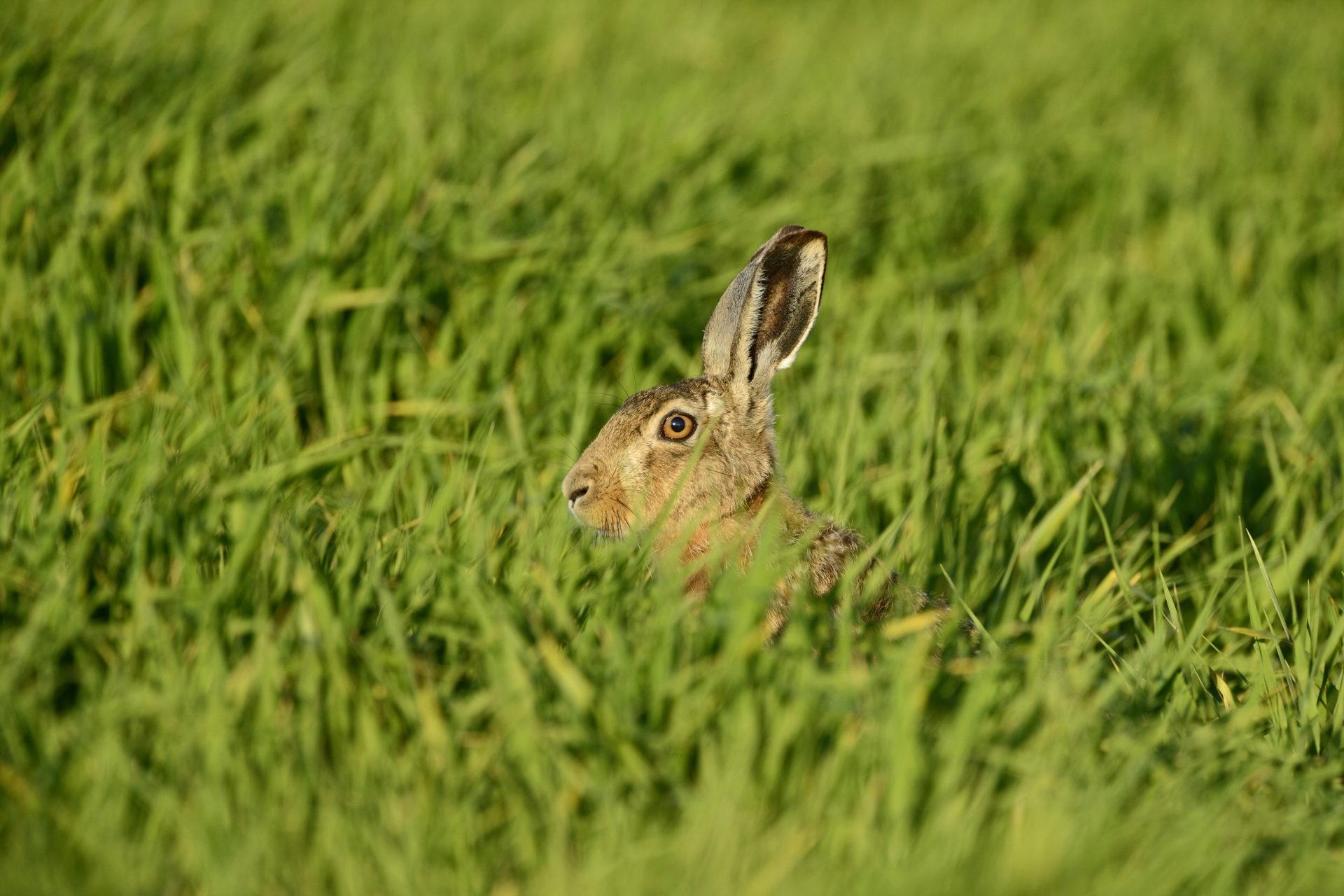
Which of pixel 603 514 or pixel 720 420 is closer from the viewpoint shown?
pixel 603 514

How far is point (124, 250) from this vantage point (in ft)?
15.4

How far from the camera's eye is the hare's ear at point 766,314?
4113 mm

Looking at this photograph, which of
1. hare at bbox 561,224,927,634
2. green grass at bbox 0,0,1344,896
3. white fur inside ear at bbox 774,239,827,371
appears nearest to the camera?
green grass at bbox 0,0,1344,896

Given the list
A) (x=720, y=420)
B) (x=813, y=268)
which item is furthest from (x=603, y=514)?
(x=813, y=268)

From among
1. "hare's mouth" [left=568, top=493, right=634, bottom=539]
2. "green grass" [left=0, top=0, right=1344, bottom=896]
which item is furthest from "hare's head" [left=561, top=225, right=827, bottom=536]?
"green grass" [left=0, top=0, right=1344, bottom=896]

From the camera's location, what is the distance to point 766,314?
14.0 ft

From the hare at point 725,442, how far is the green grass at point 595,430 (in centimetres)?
21

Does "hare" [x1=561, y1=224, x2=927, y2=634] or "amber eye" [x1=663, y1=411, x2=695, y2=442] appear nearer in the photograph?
"hare" [x1=561, y1=224, x2=927, y2=634]

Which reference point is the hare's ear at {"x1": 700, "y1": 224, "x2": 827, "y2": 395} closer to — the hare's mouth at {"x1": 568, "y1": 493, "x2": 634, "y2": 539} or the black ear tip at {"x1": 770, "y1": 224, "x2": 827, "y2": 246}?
the black ear tip at {"x1": 770, "y1": 224, "x2": 827, "y2": 246}

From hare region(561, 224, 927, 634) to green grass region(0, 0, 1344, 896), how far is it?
212 mm

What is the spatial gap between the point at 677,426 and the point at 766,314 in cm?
49

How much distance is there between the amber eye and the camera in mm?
4148

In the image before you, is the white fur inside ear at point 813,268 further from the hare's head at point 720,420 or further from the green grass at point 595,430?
the green grass at point 595,430

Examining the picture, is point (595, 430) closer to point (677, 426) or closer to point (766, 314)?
point (677, 426)
